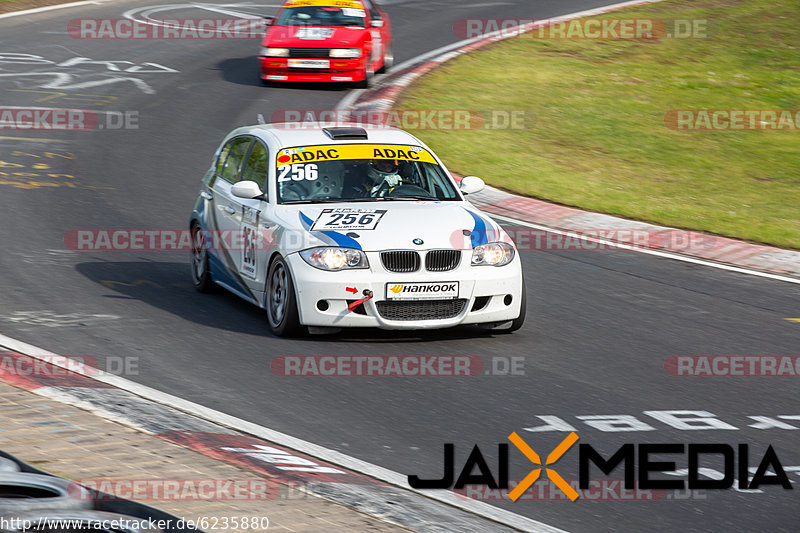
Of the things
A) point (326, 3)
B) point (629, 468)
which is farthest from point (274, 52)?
point (629, 468)

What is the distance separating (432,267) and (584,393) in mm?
1700

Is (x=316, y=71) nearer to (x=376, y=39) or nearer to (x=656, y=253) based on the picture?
(x=376, y=39)

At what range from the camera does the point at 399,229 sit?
30.8 ft

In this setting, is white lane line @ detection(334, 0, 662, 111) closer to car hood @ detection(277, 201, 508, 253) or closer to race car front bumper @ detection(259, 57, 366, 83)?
race car front bumper @ detection(259, 57, 366, 83)

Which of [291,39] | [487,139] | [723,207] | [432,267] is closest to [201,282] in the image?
[432,267]

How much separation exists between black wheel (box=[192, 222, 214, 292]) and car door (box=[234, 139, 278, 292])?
80 cm

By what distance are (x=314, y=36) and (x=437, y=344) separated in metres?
15.1

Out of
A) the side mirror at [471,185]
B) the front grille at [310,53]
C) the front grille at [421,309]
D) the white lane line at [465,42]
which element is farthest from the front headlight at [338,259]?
the front grille at [310,53]

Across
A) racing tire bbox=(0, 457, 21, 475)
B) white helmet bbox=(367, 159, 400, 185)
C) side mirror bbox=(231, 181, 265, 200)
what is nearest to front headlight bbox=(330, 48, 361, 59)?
white helmet bbox=(367, 159, 400, 185)

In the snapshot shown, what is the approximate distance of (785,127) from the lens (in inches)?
857

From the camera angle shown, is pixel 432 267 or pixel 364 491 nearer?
pixel 364 491

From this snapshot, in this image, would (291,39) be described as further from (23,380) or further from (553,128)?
(23,380)

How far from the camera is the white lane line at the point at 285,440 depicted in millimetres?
6023

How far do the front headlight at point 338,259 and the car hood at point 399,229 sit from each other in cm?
5
